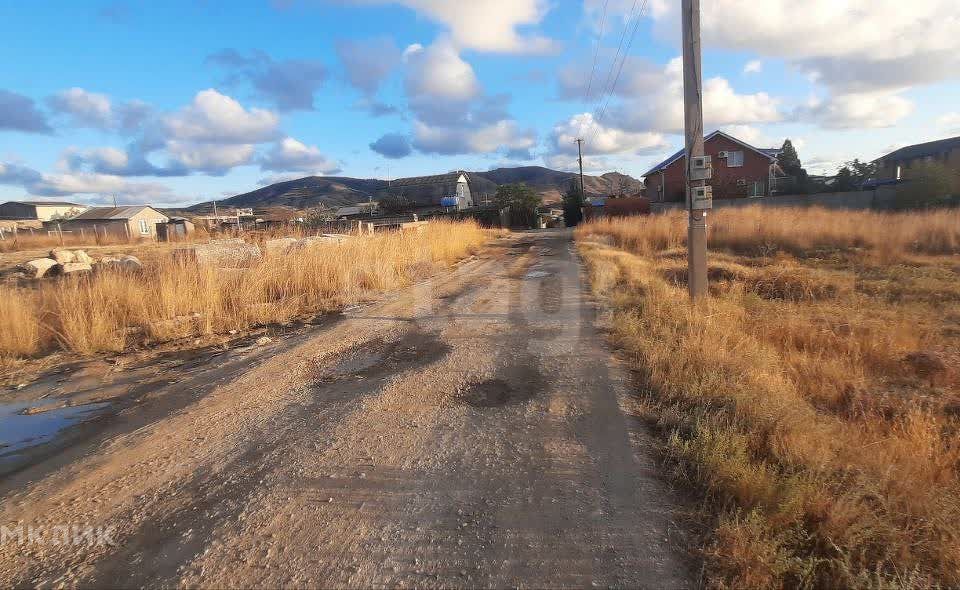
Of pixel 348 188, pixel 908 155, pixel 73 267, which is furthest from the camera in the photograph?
pixel 348 188

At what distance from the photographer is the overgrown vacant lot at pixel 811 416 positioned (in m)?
2.17

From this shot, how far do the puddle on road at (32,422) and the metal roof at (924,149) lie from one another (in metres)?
→ 61.6

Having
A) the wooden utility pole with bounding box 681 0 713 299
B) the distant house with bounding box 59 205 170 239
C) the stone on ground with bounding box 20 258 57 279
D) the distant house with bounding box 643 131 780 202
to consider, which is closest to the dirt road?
the wooden utility pole with bounding box 681 0 713 299

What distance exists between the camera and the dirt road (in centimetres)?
224

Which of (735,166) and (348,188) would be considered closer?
(735,166)

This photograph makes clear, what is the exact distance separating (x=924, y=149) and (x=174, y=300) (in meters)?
64.9

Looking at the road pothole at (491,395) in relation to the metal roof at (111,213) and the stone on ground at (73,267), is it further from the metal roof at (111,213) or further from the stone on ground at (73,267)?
the metal roof at (111,213)

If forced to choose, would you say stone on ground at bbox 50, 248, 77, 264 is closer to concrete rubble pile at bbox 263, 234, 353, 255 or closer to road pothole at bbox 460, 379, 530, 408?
concrete rubble pile at bbox 263, 234, 353, 255

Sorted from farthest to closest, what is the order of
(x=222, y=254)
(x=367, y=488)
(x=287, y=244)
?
1. (x=287, y=244)
2. (x=222, y=254)
3. (x=367, y=488)

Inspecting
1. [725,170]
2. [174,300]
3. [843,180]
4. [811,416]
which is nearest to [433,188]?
[725,170]

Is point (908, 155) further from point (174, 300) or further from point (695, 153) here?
point (174, 300)

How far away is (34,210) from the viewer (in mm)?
65188

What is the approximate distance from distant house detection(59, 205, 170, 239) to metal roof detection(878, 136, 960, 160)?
233ft

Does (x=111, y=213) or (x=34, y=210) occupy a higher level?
(x=34, y=210)
